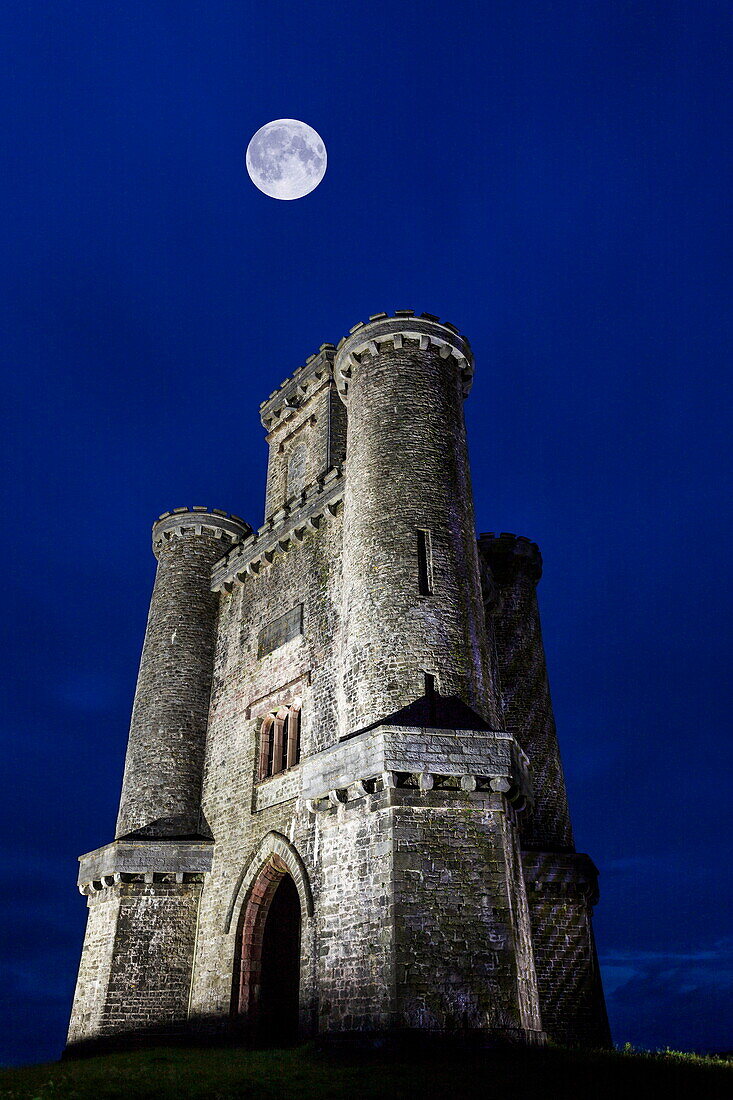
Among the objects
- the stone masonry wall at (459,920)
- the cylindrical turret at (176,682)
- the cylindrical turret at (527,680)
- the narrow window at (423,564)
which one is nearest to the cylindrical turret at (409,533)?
the narrow window at (423,564)

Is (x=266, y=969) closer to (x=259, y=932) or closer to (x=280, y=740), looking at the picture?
(x=259, y=932)

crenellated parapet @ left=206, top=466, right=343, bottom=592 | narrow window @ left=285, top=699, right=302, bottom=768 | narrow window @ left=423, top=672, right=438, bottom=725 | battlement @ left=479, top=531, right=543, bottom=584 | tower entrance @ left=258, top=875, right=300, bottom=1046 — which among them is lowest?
tower entrance @ left=258, top=875, right=300, bottom=1046

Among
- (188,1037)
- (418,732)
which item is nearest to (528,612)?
(418,732)

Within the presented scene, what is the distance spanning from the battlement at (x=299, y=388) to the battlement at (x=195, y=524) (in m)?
4.84

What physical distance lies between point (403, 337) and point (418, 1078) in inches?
676

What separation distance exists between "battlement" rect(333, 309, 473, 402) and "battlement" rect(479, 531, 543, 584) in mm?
9188

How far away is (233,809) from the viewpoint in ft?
71.2

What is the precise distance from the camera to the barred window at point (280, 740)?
20891mm

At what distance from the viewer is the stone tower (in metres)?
13.5

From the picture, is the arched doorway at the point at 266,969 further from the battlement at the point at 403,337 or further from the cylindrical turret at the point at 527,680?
the battlement at the point at 403,337

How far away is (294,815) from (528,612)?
12835mm

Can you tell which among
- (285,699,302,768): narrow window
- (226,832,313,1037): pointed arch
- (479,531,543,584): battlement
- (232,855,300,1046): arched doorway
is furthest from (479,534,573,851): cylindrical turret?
(226,832,313,1037): pointed arch

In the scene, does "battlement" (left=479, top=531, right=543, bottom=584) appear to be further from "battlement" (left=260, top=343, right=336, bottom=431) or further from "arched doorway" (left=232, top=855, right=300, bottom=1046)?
"arched doorway" (left=232, top=855, right=300, bottom=1046)

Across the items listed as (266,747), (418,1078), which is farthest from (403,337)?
(418,1078)
